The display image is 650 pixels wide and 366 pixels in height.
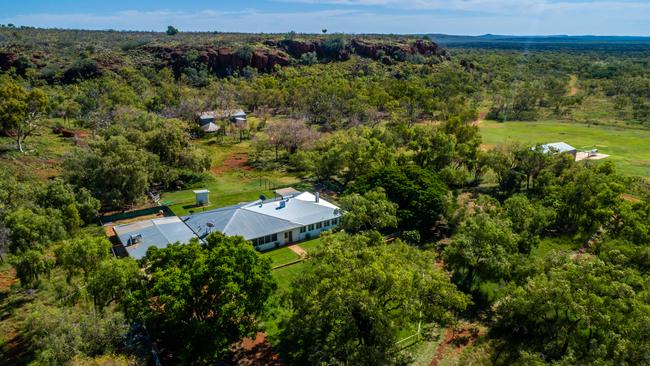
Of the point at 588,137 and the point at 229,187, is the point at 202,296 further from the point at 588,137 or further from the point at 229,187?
the point at 588,137

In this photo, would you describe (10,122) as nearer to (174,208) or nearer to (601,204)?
(174,208)

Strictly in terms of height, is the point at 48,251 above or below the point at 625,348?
below

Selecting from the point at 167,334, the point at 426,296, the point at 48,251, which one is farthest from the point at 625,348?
the point at 48,251

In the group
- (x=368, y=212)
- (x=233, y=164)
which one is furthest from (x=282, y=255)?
(x=233, y=164)

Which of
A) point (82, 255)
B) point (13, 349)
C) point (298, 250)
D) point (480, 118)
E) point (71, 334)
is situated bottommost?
point (298, 250)

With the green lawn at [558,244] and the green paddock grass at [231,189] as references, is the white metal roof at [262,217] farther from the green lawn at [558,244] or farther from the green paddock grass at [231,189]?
the green lawn at [558,244]

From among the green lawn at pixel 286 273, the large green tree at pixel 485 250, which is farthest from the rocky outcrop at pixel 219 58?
the large green tree at pixel 485 250

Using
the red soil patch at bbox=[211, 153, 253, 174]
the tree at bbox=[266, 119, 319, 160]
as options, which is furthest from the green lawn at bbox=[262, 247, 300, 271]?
the tree at bbox=[266, 119, 319, 160]
